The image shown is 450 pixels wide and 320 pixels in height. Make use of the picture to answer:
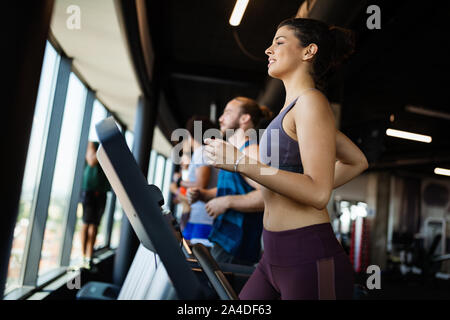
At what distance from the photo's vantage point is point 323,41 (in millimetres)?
998

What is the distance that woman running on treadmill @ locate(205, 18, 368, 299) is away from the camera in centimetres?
77

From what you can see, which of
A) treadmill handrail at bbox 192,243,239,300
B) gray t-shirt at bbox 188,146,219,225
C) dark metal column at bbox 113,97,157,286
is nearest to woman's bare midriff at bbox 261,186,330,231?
treadmill handrail at bbox 192,243,239,300

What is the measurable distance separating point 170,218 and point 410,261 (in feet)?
35.6

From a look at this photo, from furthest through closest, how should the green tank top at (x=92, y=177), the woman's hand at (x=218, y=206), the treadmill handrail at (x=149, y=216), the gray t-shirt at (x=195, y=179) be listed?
the green tank top at (x=92, y=177) → the gray t-shirt at (x=195, y=179) → the woman's hand at (x=218, y=206) → the treadmill handrail at (x=149, y=216)

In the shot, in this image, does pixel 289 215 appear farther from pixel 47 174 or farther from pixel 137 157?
pixel 137 157

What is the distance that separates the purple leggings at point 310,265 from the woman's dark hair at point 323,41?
1.42 feet

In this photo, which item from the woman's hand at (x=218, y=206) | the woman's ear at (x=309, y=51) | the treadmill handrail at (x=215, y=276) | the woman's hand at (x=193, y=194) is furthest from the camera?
the woman's hand at (x=193, y=194)

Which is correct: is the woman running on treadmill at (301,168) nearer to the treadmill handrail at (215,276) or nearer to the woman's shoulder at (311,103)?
the woman's shoulder at (311,103)

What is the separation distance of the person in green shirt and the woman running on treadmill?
134 inches

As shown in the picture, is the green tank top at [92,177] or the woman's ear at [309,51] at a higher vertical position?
the woman's ear at [309,51]

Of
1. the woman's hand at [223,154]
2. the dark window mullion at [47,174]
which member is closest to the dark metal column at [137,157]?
the dark window mullion at [47,174]

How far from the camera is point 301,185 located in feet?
2.45

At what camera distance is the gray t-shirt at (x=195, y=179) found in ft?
7.17

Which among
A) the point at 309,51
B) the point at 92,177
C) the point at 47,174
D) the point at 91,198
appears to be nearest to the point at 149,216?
the point at 309,51
